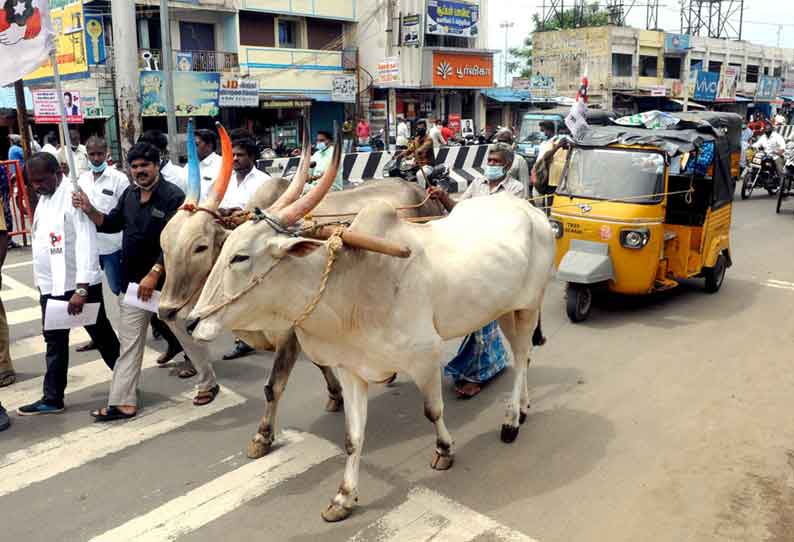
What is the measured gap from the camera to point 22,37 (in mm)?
5340

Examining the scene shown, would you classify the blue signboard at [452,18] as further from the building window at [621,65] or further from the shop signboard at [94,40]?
the shop signboard at [94,40]

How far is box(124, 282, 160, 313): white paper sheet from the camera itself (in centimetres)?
477

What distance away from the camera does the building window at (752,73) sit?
49781mm

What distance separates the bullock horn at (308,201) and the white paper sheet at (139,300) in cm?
169

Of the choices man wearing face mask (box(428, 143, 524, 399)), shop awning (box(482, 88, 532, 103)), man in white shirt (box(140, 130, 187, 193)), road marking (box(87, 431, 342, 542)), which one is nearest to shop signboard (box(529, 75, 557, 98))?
shop awning (box(482, 88, 532, 103))

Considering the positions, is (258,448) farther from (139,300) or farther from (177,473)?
(139,300)

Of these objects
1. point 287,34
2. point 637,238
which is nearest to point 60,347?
point 637,238

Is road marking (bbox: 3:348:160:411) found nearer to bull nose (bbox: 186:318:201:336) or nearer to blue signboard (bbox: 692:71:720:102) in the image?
bull nose (bbox: 186:318:201:336)

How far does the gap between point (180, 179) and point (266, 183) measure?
7.51 feet

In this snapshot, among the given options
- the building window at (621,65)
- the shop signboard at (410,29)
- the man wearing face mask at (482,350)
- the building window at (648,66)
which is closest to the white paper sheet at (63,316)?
the man wearing face mask at (482,350)

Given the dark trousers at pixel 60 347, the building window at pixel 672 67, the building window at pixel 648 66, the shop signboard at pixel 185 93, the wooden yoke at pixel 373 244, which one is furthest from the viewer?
the building window at pixel 672 67

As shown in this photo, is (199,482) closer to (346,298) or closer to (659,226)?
(346,298)

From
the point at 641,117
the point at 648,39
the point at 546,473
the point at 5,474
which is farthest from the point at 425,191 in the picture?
the point at 648,39

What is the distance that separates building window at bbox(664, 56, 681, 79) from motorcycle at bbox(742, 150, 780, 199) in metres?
28.9
